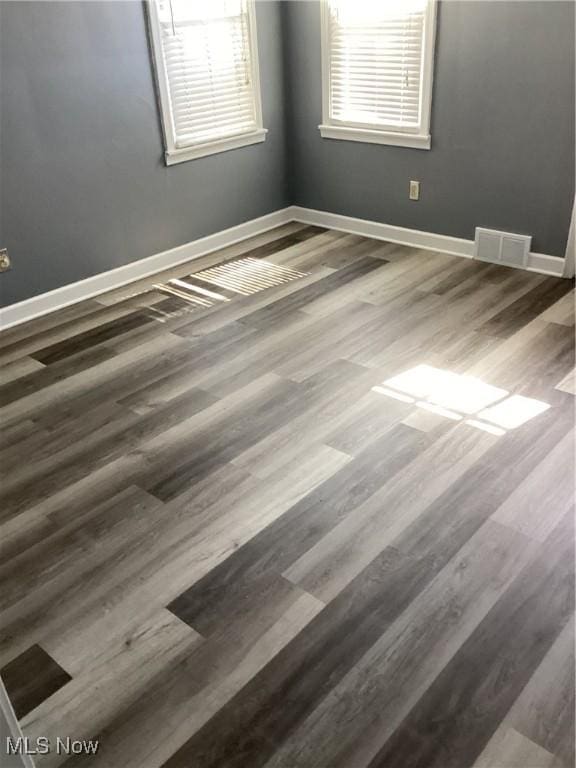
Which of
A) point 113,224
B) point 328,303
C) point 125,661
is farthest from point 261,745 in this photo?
point 113,224

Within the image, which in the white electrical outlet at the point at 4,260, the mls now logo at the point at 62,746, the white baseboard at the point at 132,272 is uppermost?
the white electrical outlet at the point at 4,260

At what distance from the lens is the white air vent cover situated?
3.84 meters

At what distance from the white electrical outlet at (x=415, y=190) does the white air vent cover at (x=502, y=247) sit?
45 centimetres

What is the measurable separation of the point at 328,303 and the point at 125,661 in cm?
231

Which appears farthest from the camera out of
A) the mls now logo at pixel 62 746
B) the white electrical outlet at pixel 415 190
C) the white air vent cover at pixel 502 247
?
the white electrical outlet at pixel 415 190

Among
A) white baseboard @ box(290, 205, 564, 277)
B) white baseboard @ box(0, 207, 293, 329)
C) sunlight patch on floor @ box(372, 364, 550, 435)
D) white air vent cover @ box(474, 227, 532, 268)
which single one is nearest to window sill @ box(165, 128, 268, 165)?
white baseboard @ box(0, 207, 293, 329)

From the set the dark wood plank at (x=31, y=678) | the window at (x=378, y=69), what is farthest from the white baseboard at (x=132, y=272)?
the dark wood plank at (x=31, y=678)

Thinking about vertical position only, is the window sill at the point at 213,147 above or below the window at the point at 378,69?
below

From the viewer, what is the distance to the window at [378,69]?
380cm

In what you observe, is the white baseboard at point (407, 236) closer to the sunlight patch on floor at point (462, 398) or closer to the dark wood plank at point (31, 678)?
the sunlight patch on floor at point (462, 398)

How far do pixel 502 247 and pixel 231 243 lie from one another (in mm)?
1751

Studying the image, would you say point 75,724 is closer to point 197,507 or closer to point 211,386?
point 197,507

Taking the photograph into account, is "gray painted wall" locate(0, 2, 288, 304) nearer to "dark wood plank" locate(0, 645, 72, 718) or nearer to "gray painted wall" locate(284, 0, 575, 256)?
"gray painted wall" locate(284, 0, 575, 256)

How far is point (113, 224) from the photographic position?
3.81m
